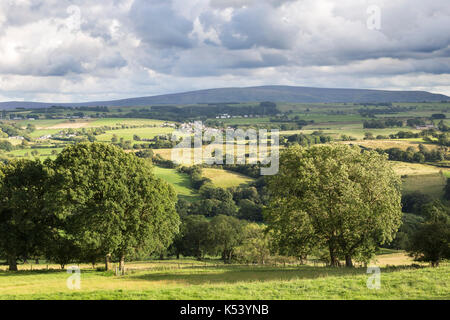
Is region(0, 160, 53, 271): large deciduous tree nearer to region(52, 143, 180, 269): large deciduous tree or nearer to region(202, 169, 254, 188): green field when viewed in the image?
region(52, 143, 180, 269): large deciduous tree

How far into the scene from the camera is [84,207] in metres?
48.5

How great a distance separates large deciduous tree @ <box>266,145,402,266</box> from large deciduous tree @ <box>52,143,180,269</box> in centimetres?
1480

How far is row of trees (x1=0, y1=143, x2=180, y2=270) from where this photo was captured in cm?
4794

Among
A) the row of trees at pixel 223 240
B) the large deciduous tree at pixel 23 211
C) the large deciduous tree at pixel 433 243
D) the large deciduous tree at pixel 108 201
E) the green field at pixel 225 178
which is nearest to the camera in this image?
the large deciduous tree at pixel 108 201

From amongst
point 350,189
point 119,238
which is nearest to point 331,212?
point 350,189

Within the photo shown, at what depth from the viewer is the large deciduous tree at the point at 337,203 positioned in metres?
44.3

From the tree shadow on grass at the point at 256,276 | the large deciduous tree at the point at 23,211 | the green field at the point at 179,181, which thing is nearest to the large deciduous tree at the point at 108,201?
the large deciduous tree at the point at 23,211

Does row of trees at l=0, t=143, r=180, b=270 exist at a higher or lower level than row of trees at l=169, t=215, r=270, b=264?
higher

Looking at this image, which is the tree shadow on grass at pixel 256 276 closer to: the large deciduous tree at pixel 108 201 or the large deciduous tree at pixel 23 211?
the large deciduous tree at pixel 108 201

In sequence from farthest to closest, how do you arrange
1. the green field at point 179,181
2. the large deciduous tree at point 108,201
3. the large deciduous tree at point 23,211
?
1. the green field at point 179,181
2. the large deciduous tree at point 23,211
3. the large deciduous tree at point 108,201

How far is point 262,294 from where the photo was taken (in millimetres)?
24750

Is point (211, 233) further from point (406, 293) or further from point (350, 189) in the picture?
point (406, 293)

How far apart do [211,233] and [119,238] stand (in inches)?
2369

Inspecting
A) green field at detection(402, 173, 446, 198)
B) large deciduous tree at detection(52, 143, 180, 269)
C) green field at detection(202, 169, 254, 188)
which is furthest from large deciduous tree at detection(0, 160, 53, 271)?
Answer: green field at detection(402, 173, 446, 198)
